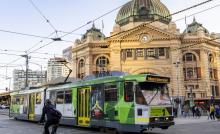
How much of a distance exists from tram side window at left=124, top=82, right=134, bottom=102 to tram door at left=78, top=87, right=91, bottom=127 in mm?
3345

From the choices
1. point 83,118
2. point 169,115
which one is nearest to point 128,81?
point 169,115

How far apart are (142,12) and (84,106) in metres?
45.6

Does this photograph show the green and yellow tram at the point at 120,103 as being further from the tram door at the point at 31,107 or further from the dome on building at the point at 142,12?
the dome on building at the point at 142,12

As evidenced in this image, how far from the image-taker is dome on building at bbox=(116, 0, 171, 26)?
199 feet

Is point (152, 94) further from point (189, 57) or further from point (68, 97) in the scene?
point (189, 57)

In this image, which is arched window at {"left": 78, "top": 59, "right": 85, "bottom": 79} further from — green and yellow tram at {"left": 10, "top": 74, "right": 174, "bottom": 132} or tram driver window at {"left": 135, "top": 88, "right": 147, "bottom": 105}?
tram driver window at {"left": 135, "top": 88, "right": 147, "bottom": 105}

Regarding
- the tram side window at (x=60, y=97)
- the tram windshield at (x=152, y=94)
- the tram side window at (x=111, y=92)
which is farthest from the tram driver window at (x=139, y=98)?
the tram side window at (x=60, y=97)

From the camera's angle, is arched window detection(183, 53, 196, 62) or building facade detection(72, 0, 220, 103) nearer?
building facade detection(72, 0, 220, 103)

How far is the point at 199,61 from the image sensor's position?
55.6 metres

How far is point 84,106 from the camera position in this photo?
17.9 metres

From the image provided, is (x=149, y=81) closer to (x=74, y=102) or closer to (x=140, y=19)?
(x=74, y=102)

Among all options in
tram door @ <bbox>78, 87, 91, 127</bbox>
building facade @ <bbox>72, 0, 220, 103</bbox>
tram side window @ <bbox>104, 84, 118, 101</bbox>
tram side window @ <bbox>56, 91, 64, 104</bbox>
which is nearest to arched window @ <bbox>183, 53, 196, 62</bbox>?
building facade @ <bbox>72, 0, 220, 103</bbox>

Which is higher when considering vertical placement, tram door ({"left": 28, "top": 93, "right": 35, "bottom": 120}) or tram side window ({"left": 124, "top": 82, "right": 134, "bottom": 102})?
tram side window ({"left": 124, "top": 82, "right": 134, "bottom": 102})

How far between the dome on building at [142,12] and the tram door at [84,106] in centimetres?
4403
